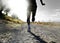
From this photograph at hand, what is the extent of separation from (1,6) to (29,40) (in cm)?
764

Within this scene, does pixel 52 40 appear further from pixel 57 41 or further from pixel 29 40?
pixel 29 40

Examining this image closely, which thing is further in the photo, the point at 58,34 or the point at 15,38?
the point at 58,34

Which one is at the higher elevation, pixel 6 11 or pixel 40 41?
pixel 6 11

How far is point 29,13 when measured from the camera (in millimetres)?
7711

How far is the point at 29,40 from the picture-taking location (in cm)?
662

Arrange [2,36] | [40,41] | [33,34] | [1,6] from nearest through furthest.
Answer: [40,41] → [2,36] → [33,34] → [1,6]

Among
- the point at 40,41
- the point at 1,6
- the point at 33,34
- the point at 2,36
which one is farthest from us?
the point at 1,6

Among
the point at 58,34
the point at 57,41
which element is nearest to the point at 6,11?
the point at 58,34

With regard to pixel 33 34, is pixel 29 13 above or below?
above

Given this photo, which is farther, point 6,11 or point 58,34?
point 6,11

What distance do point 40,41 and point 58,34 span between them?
1567mm

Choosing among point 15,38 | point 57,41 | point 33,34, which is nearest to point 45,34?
point 33,34

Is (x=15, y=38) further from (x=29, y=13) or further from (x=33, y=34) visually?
(x=29, y=13)

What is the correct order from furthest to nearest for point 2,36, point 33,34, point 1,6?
point 1,6
point 33,34
point 2,36
